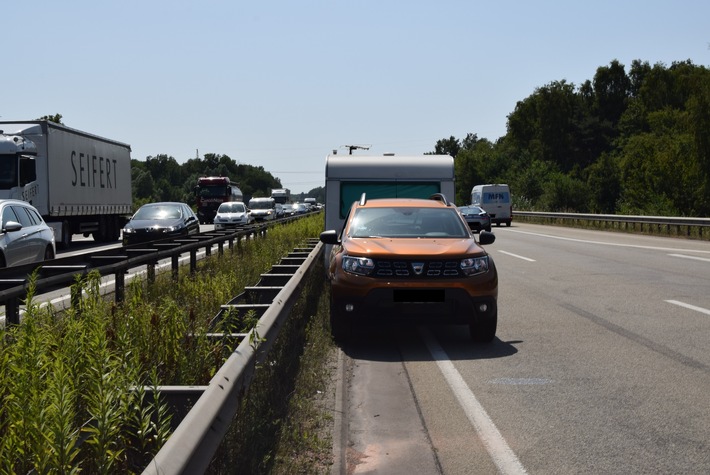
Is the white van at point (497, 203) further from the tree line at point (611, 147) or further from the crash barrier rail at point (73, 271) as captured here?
the crash barrier rail at point (73, 271)

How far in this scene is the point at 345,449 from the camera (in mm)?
5215

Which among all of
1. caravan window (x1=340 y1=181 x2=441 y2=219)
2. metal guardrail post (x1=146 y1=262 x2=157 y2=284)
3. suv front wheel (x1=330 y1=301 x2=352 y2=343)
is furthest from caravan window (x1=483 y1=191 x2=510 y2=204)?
suv front wheel (x1=330 y1=301 x2=352 y2=343)

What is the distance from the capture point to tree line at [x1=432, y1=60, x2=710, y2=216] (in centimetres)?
5600

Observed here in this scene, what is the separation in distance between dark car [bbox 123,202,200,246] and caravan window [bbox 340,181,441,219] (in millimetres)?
7533

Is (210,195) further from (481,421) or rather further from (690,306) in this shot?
(481,421)

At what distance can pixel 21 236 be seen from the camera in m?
13.9

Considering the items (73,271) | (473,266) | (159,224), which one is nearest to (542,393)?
(473,266)

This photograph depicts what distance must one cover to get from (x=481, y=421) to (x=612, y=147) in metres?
102

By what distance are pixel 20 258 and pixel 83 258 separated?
4.79 meters

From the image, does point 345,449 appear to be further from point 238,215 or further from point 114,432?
point 238,215

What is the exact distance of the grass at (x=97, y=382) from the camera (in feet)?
11.3

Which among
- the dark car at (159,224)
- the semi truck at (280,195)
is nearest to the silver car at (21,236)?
the dark car at (159,224)

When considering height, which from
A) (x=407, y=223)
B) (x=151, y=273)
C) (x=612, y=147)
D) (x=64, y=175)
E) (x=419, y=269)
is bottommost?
(x=151, y=273)

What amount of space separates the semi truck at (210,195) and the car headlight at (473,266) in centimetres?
4918
